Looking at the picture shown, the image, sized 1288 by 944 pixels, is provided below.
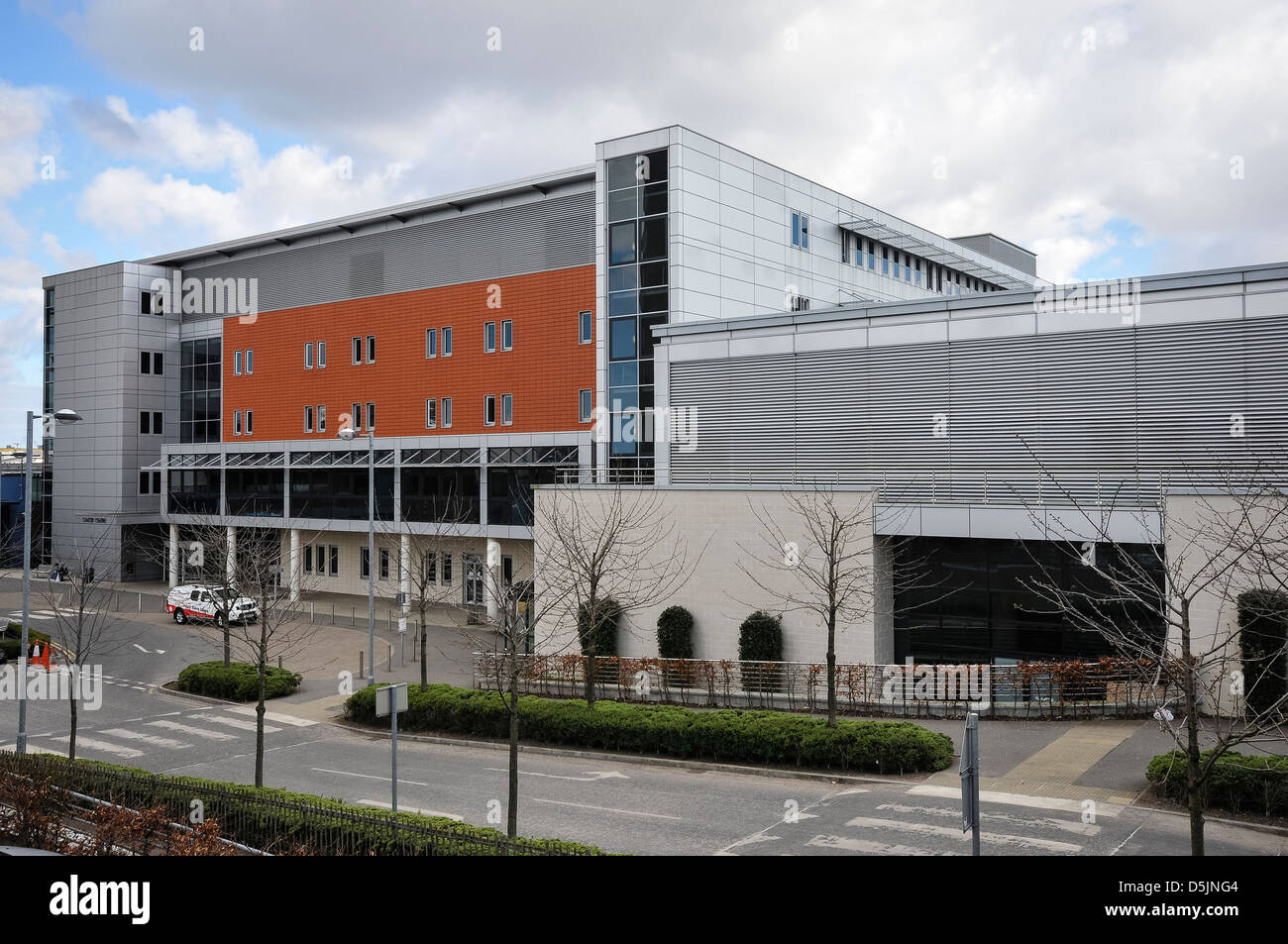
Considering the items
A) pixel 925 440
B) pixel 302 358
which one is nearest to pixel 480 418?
pixel 302 358

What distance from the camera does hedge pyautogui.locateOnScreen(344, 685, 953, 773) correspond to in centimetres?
1866

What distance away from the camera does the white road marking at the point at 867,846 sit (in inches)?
547

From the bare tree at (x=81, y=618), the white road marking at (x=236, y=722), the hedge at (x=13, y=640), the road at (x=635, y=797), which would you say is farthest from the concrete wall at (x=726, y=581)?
the hedge at (x=13, y=640)

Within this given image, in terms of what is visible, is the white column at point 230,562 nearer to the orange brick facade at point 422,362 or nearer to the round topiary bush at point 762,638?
the orange brick facade at point 422,362

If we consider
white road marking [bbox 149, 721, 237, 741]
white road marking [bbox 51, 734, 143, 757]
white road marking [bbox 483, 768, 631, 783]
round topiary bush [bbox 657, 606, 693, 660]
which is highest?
round topiary bush [bbox 657, 606, 693, 660]

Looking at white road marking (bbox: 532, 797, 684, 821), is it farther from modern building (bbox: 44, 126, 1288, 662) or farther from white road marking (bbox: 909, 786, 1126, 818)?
modern building (bbox: 44, 126, 1288, 662)

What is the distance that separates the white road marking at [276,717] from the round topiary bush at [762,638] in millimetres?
10848

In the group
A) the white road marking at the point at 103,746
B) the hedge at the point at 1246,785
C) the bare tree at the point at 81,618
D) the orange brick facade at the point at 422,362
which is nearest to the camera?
the hedge at the point at 1246,785

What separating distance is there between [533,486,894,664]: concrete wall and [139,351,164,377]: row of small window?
125 feet

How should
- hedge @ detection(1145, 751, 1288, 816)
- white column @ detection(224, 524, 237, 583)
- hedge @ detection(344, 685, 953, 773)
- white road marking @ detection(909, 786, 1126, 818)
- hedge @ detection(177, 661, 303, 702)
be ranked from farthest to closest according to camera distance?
white column @ detection(224, 524, 237, 583)
hedge @ detection(177, 661, 303, 702)
hedge @ detection(344, 685, 953, 773)
white road marking @ detection(909, 786, 1126, 818)
hedge @ detection(1145, 751, 1288, 816)

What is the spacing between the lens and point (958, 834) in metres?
14.8

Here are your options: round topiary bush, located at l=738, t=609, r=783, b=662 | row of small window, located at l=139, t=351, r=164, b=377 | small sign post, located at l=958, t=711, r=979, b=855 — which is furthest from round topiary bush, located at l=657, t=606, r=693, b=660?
row of small window, located at l=139, t=351, r=164, b=377

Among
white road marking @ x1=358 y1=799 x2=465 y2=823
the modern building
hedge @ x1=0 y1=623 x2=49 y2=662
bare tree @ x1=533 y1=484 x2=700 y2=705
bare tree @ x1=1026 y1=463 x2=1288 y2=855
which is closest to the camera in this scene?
white road marking @ x1=358 y1=799 x2=465 y2=823
